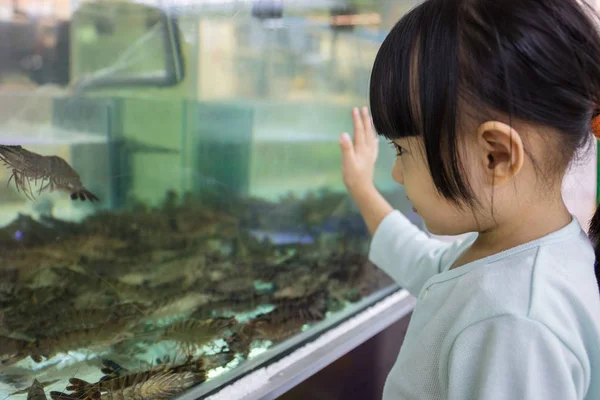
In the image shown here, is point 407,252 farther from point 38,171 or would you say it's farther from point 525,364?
point 38,171

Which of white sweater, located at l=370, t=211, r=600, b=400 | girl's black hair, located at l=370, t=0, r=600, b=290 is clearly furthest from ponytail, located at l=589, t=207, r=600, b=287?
girl's black hair, located at l=370, t=0, r=600, b=290

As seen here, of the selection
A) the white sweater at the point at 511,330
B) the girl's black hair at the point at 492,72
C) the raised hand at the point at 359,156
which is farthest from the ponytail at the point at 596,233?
the raised hand at the point at 359,156

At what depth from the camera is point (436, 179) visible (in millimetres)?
574

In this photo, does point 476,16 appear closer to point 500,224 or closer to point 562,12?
point 562,12

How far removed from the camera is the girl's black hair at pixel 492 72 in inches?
19.9

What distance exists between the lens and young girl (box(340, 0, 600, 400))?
50 centimetres

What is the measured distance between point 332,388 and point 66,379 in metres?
0.50

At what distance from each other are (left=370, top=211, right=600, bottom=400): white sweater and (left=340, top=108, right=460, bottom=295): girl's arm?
0.26 metres

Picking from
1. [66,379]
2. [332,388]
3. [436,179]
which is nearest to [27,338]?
[66,379]

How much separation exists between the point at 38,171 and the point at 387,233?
2.22 feet

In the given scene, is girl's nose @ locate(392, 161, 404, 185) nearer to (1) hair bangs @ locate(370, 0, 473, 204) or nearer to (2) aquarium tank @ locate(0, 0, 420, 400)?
(1) hair bangs @ locate(370, 0, 473, 204)

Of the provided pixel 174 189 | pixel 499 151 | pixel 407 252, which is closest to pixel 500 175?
pixel 499 151

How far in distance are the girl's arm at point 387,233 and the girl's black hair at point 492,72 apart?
0.34 m

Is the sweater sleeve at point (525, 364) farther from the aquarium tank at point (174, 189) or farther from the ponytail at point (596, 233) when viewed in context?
the aquarium tank at point (174, 189)
